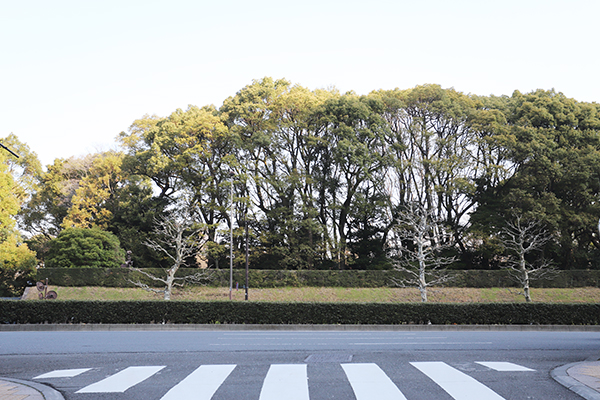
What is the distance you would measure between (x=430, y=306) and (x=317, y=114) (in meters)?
20.6

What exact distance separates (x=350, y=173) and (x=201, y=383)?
32698 mm

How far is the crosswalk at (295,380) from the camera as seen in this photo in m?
5.36

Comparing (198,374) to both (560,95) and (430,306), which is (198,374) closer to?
(430,306)

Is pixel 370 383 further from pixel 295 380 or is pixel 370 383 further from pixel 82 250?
pixel 82 250

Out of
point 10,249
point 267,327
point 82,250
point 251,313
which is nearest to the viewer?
point 267,327

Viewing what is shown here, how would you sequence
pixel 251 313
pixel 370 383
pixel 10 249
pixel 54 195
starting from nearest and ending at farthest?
pixel 370 383 → pixel 251 313 → pixel 10 249 → pixel 54 195

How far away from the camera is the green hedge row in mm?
34250

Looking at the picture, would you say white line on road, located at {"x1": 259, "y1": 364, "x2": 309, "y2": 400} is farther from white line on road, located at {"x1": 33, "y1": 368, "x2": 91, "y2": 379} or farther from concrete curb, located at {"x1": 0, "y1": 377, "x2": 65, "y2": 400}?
white line on road, located at {"x1": 33, "y1": 368, "x2": 91, "y2": 379}

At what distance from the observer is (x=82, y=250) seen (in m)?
35.5

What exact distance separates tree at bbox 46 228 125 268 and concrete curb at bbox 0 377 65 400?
1231 inches

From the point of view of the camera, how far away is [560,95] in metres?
37.9

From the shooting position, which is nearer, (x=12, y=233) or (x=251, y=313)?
(x=251, y=313)

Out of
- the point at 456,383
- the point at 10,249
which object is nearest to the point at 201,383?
the point at 456,383

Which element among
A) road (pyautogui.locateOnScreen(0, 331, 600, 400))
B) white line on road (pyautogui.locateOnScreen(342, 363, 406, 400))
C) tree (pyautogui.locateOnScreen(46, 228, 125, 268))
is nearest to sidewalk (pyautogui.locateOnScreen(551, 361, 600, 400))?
road (pyautogui.locateOnScreen(0, 331, 600, 400))
